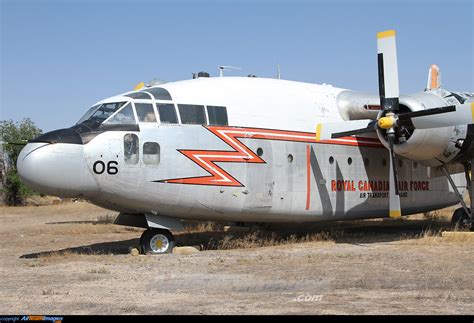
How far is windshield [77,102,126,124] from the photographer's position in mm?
13375

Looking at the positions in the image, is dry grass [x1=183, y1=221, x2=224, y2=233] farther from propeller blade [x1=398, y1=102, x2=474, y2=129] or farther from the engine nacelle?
propeller blade [x1=398, y1=102, x2=474, y2=129]

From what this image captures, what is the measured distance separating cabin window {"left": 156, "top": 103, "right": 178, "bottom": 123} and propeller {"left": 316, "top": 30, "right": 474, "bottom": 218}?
3947 mm

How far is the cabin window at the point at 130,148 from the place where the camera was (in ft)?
42.9

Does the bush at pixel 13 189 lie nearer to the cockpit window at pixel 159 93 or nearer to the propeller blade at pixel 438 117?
the cockpit window at pixel 159 93

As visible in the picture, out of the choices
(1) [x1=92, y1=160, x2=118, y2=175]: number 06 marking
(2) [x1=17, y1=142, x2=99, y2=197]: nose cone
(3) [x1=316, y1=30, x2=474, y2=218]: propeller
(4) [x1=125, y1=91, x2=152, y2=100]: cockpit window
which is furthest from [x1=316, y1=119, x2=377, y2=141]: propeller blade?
(2) [x1=17, y1=142, x2=99, y2=197]: nose cone

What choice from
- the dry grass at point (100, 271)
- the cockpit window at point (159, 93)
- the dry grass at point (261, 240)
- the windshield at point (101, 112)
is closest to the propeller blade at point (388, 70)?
the dry grass at point (261, 240)

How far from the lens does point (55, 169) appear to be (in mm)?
12344

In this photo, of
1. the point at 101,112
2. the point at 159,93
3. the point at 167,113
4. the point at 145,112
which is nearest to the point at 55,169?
the point at 101,112

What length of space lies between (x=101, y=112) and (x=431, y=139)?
8101 millimetres

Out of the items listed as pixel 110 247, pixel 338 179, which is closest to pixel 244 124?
pixel 338 179

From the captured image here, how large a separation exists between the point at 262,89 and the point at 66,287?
25.8ft

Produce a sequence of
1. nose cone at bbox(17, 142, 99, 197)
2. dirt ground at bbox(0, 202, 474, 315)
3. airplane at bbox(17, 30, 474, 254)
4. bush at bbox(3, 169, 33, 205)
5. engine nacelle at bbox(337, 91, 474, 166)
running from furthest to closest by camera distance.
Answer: bush at bbox(3, 169, 33, 205), engine nacelle at bbox(337, 91, 474, 166), airplane at bbox(17, 30, 474, 254), nose cone at bbox(17, 142, 99, 197), dirt ground at bbox(0, 202, 474, 315)

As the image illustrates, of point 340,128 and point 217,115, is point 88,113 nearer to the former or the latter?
point 217,115

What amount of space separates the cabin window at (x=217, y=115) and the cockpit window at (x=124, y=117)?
1.92 metres
